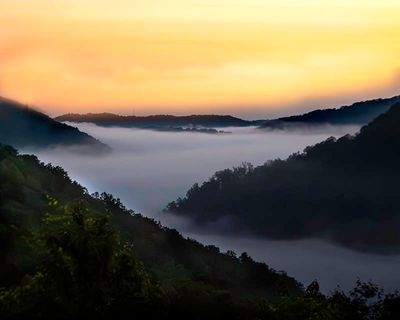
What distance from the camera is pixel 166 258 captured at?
104m

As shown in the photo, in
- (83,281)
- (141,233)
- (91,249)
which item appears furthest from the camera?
(141,233)

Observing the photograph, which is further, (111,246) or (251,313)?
(251,313)

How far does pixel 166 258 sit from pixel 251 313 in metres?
62.5

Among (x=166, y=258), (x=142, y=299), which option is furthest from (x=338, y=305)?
(x=166, y=258)

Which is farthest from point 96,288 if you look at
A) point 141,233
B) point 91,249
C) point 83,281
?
point 141,233

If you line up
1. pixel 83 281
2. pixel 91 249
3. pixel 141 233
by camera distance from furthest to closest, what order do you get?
pixel 141 233 → pixel 83 281 → pixel 91 249

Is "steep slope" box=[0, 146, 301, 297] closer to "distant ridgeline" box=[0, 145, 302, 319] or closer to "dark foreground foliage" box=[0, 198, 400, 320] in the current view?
"distant ridgeline" box=[0, 145, 302, 319]

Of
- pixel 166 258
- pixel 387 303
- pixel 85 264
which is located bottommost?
pixel 166 258

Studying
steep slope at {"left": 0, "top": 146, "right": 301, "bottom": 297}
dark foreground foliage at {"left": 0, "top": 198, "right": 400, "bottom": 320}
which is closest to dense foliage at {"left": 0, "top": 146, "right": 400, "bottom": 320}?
dark foreground foliage at {"left": 0, "top": 198, "right": 400, "bottom": 320}

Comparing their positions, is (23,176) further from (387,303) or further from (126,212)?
(387,303)

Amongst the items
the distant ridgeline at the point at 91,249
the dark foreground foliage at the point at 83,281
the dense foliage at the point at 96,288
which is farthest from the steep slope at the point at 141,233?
the dark foreground foliage at the point at 83,281

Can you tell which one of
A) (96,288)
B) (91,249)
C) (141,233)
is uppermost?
(91,249)

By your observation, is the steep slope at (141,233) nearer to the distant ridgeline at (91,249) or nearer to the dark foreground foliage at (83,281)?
the distant ridgeline at (91,249)

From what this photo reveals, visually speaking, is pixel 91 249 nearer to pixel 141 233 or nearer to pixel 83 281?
pixel 83 281
